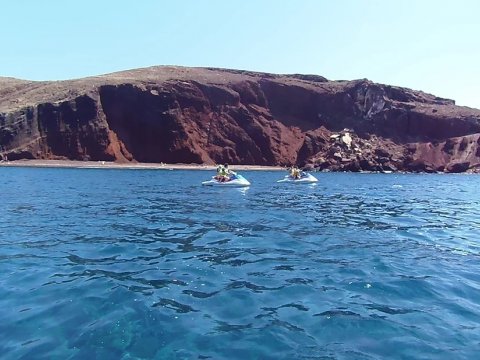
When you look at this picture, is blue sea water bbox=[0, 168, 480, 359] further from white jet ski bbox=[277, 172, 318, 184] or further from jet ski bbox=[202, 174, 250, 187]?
white jet ski bbox=[277, 172, 318, 184]

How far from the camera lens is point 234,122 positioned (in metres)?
113

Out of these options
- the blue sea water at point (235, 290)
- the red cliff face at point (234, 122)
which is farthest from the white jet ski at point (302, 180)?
the red cliff face at point (234, 122)

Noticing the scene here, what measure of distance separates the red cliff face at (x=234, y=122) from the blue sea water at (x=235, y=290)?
8434 centimetres

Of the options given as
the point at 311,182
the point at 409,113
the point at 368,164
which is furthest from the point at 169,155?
the point at 409,113

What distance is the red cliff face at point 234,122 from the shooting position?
323 feet

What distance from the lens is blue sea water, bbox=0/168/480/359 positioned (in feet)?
23.1

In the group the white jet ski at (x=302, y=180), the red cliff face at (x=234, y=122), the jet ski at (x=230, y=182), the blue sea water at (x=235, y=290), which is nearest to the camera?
the blue sea water at (x=235, y=290)

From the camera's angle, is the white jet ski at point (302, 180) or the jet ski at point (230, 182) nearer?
the jet ski at point (230, 182)

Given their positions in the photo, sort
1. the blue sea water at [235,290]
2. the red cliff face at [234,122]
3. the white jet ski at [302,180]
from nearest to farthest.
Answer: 1. the blue sea water at [235,290]
2. the white jet ski at [302,180]
3. the red cliff face at [234,122]

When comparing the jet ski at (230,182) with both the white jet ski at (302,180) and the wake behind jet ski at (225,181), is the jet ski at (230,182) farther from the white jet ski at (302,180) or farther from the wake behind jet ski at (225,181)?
the white jet ski at (302,180)

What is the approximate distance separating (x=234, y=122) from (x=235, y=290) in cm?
10470

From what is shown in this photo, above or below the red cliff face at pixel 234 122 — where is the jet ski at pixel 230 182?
below

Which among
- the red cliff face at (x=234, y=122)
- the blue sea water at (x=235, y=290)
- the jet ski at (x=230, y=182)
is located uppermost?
the red cliff face at (x=234, y=122)

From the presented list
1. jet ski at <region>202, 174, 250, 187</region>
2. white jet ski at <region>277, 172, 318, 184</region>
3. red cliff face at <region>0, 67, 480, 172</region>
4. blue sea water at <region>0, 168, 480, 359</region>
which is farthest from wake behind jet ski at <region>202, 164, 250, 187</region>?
red cliff face at <region>0, 67, 480, 172</region>
